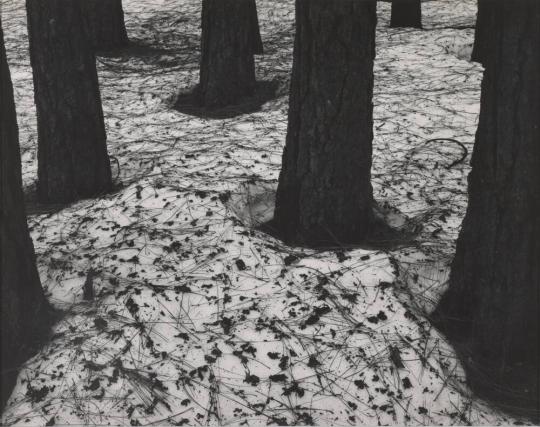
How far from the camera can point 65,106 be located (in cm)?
435

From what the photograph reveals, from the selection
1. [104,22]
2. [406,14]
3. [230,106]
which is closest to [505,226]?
[230,106]

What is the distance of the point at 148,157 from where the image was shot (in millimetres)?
5043

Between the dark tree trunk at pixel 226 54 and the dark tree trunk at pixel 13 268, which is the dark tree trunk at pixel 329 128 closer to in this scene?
the dark tree trunk at pixel 13 268

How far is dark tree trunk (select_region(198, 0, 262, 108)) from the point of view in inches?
245

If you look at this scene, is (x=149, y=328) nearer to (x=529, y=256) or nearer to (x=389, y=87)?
(x=529, y=256)

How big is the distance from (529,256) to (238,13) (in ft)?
14.2

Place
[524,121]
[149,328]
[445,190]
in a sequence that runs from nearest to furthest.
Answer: [524,121] → [149,328] → [445,190]

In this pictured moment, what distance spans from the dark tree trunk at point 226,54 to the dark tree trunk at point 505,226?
12.4 feet

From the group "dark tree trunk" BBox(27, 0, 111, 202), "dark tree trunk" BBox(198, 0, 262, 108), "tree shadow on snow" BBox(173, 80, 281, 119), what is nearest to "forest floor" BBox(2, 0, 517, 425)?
"dark tree trunk" BBox(27, 0, 111, 202)

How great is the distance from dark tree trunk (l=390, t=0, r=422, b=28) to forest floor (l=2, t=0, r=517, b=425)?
3.92m

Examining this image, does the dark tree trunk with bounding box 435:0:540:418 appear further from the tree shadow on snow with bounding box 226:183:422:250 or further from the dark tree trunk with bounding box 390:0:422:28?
the dark tree trunk with bounding box 390:0:422:28

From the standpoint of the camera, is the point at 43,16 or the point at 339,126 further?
the point at 43,16

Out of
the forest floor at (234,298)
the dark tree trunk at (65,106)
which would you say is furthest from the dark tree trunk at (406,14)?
the dark tree trunk at (65,106)

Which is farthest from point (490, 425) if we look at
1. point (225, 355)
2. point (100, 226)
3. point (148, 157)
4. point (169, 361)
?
point (148, 157)
